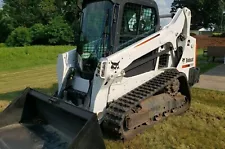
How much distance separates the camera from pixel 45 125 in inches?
193

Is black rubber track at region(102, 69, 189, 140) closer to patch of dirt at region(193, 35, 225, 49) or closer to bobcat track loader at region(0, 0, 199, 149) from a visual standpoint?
bobcat track loader at region(0, 0, 199, 149)

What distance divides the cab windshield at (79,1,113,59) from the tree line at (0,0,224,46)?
13.8 metres

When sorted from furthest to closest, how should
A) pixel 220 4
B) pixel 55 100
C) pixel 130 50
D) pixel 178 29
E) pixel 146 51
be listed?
pixel 220 4 → pixel 178 29 → pixel 146 51 → pixel 130 50 → pixel 55 100

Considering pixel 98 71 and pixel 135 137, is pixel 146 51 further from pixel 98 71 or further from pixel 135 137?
pixel 135 137

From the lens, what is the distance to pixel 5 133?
4.55 meters

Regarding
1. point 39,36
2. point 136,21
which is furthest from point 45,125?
point 39,36

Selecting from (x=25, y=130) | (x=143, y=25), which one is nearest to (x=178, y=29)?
(x=143, y=25)

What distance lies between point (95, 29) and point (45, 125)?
1889 millimetres

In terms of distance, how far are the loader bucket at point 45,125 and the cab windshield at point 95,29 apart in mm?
1276

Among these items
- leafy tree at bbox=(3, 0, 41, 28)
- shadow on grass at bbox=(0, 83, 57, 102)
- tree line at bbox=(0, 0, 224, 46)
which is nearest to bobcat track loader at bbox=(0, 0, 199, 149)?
shadow on grass at bbox=(0, 83, 57, 102)

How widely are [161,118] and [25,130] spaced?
7.88ft

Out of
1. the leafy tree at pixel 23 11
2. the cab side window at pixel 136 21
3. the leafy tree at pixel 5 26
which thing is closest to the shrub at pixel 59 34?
the leafy tree at pixel 23 11

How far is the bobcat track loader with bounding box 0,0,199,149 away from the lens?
4.51 m

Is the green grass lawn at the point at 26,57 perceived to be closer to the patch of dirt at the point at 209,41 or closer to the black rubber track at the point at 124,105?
the black rubber track at the point at 124,105
